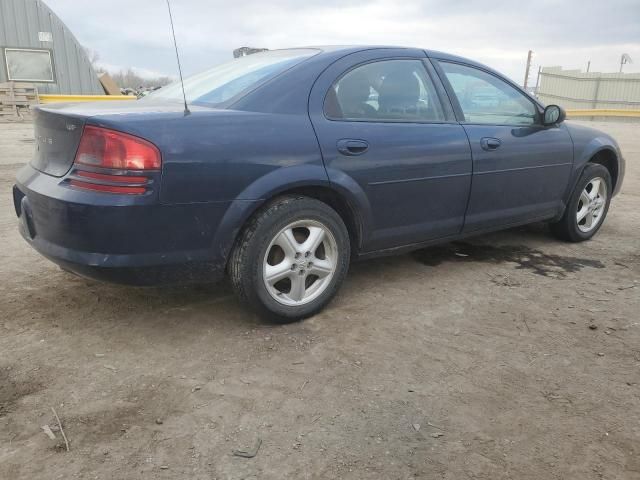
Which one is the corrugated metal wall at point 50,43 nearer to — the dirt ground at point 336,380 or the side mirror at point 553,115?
the dirt ground at point 336,380

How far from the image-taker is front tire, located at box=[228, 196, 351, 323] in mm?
2809

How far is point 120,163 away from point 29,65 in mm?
19185

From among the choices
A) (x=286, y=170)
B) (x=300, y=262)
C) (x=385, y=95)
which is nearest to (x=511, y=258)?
(x=385, y=95)

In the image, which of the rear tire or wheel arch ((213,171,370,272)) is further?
the rear tire

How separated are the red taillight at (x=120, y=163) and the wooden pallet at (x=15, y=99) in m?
17.7

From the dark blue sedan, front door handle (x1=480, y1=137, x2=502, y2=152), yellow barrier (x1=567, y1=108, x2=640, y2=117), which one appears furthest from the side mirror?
yellow barrier (x1=567, y1=108, x2=640, y2=117)

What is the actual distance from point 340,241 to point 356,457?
1.37m

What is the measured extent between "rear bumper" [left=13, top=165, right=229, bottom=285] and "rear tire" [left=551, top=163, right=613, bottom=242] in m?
3.23

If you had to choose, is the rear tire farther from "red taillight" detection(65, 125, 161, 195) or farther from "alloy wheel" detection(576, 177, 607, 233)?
"red taillight" detection(65, 125, 161, 195)

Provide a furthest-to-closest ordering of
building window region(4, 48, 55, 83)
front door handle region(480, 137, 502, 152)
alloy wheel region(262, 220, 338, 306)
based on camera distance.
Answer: building window region(4, 48, 55, 83) → front door handle region(480, 137, 502, 152) → alloy wheel region(262, 220, 338, 306)

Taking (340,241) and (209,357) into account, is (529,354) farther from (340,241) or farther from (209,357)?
(209,357)

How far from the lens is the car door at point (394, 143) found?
10.00ft

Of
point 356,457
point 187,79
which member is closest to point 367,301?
point 356,457

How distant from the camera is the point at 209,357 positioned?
270 cm
